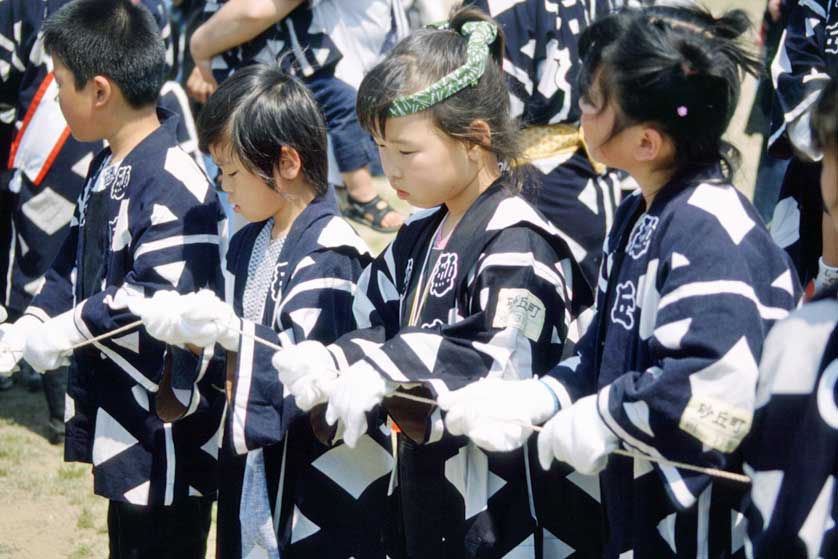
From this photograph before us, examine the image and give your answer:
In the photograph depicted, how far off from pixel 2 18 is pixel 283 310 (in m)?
2.39

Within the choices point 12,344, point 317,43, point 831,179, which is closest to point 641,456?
point 831,179

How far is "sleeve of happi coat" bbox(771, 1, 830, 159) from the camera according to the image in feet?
10.4

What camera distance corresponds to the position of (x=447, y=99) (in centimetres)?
260

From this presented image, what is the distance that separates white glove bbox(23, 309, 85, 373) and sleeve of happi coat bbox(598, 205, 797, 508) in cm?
141

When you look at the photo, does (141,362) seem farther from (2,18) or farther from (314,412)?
(2,18)

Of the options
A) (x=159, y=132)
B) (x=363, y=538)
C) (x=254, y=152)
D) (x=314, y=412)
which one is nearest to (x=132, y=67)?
(x=159, y=132)

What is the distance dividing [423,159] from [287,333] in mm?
496

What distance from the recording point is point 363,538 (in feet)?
9.26

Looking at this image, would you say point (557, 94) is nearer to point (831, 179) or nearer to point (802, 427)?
point (831, 179)

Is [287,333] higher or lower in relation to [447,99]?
lower

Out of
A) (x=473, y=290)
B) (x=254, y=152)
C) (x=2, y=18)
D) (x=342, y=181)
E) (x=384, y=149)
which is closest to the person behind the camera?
(x=473, y=290)

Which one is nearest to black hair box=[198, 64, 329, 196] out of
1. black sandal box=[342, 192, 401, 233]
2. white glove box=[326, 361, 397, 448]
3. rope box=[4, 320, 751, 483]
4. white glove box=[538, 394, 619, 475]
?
rope box=[4, 320, 751, 483]

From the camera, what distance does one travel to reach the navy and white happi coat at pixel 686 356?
6.48 ft

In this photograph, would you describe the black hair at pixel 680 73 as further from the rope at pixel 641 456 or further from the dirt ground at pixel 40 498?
the dirt ground at pixel 40 498
